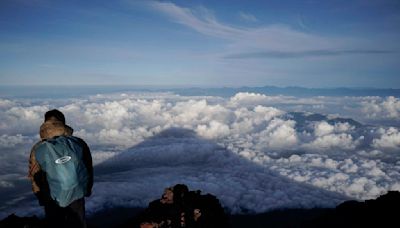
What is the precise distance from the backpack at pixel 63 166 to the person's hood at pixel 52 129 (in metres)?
0.15

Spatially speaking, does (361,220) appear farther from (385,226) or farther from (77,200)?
(77,200)

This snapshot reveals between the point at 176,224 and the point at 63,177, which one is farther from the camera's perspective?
the point at 176,224

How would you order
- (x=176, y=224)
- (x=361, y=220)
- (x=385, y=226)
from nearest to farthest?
(x=176, y=224) → (x=385, y=226) → (x=361, y=220)

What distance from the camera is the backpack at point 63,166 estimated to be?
6.68 metres

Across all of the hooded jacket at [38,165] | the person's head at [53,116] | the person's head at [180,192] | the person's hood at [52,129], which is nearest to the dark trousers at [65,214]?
the hooded jacket at [38,165]

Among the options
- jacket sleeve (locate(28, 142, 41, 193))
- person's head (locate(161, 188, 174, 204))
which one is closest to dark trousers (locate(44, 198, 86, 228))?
jacket sleeve (locate(28, 142, 41, 193))

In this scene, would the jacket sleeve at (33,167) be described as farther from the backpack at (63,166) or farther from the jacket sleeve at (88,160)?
the jacket sleeve at (88,160)

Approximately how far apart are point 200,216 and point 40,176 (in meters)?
31.7

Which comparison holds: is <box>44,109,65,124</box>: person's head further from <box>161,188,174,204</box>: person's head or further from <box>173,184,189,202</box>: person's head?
<box>161,188,174,204</box>: person's head

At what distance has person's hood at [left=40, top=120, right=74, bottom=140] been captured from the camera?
707 centimetres

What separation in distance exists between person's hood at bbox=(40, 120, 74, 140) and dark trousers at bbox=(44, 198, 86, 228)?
144cm

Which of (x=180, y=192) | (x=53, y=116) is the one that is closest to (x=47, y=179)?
(x=53, y=116)

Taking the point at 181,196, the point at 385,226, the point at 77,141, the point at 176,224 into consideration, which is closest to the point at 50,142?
the point at 77,141

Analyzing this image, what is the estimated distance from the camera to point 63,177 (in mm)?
6816
